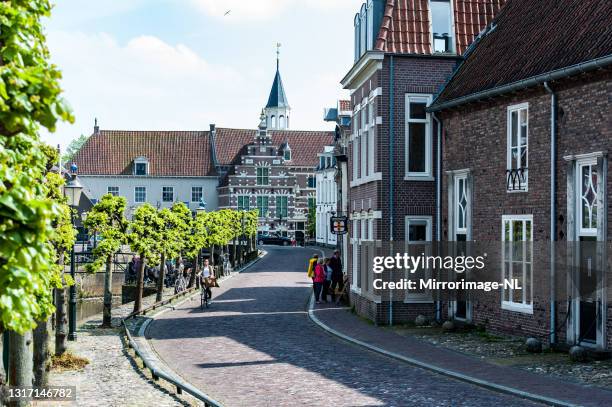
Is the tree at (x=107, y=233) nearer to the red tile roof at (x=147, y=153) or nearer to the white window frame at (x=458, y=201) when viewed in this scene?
the white window frame at (x=458, y=201)

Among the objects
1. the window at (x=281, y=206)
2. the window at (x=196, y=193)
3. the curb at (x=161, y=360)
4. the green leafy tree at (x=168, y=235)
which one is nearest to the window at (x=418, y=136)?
the curb at (x=161, y=360)

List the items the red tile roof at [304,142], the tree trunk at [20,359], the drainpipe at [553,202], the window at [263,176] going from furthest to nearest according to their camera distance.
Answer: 1. the red tile roof at [304,142]
2. the window at [263,176]
3. the drainpipe at [553,202]
4. the tree trunk at [20,359]

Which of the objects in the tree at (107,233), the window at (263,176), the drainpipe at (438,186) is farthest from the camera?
the window at (263,176)

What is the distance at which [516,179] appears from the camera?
2048 centimetres

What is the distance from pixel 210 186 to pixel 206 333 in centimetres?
7169

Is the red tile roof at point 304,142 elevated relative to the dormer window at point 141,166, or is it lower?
elevated

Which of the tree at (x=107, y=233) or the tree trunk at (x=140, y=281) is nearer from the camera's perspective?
the tree at (x=107, y=233)

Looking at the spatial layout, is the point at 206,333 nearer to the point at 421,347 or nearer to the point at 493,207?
the point at 421,347

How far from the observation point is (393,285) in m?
25.4

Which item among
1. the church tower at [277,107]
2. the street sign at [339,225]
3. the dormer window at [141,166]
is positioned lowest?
the street sign at [339,225]

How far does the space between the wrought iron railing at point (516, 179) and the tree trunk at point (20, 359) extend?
11704 mm

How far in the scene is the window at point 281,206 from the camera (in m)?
94.6

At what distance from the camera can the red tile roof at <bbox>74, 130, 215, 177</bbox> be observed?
9250 centimetres

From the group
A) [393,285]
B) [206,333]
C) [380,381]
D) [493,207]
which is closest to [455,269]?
[393,285]
